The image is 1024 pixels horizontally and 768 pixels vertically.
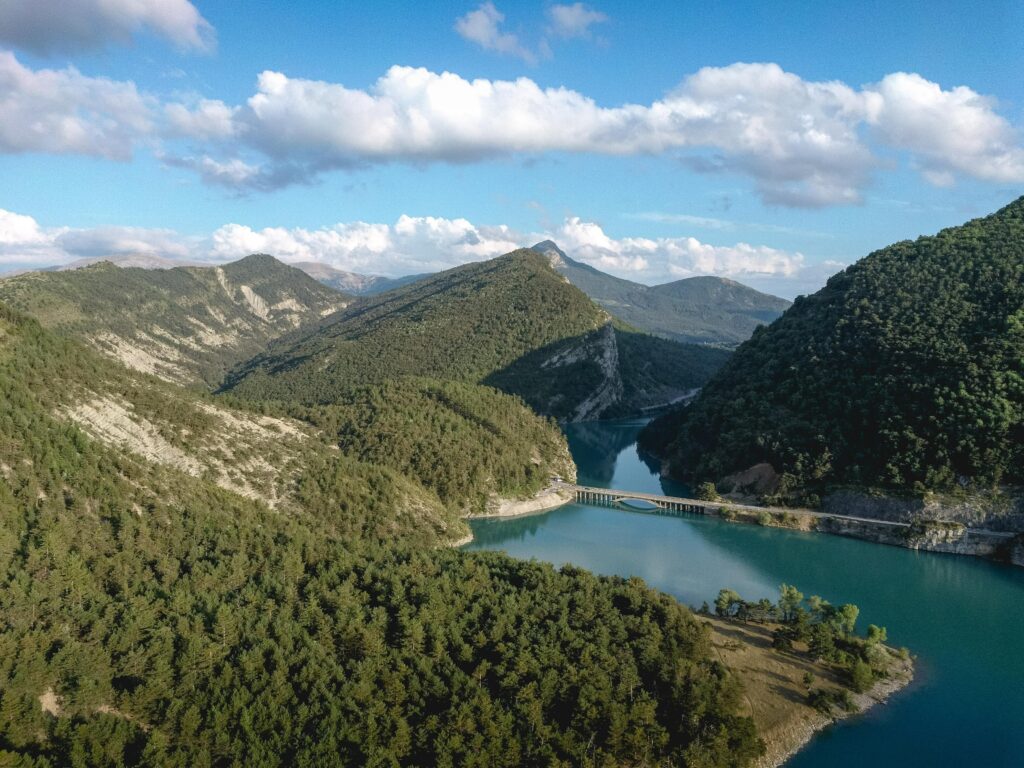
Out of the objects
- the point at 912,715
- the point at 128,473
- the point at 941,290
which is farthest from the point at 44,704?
the point at 941,290

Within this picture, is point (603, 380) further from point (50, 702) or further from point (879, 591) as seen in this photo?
point (50, 702)

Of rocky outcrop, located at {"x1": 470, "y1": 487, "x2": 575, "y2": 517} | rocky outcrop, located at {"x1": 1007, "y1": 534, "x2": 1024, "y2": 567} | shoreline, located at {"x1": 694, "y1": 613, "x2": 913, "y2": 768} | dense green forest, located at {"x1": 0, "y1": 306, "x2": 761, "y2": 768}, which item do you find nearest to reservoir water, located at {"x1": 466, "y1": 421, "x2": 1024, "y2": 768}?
shoreline, located at {"x1": 694, "y1": 613, "x2": 913, "y2": 768}

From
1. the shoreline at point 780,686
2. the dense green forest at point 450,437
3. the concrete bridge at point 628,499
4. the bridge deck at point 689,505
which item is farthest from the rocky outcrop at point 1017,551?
the dense green forest at point 450,437

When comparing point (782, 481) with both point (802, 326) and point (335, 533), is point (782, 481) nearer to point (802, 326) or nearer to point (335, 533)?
point (802, 326)

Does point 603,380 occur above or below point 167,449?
above

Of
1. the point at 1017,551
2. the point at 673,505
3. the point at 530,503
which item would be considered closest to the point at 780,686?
the point at 1017,551

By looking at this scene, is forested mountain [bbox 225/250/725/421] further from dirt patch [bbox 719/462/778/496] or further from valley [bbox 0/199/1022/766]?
dirt patch [bbox 719/462/778/496]
